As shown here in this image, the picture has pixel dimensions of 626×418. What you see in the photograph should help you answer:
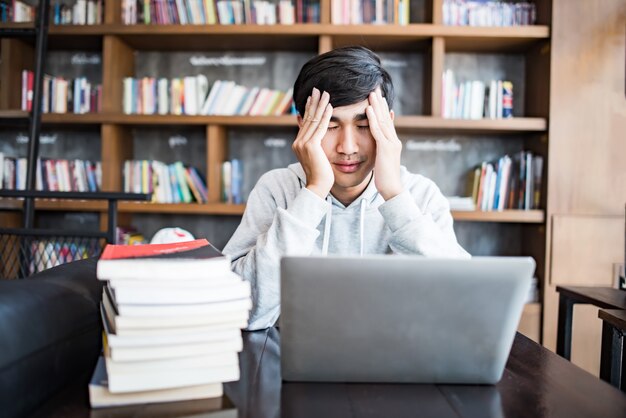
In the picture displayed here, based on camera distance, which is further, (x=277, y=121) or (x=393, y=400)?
(x=277, y=121)

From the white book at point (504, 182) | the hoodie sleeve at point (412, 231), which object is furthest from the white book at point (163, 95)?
the hoodie sleeve at point (412, 231)

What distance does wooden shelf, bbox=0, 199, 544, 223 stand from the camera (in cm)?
281

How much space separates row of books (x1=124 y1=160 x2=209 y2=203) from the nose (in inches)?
68.9

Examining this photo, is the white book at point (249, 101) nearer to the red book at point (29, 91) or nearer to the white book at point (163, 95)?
the white book at point (163, 95)

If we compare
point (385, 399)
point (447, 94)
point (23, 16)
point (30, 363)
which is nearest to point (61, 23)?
point (23, 16)

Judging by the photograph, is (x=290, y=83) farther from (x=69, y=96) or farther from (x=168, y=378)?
(x=168, y=378)

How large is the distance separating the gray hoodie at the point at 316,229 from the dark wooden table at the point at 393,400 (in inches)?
10.6

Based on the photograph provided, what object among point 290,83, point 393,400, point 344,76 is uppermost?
point 290,83

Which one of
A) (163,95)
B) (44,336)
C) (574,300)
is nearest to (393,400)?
(44,336)

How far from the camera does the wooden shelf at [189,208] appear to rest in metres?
2.81

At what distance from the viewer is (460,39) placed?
2.88 m

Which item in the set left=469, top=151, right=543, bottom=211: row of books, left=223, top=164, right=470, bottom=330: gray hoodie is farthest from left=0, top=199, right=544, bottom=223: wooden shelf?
left=223, top=164, right=470, bottom=330: gray hoodie

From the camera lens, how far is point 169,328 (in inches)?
26.2

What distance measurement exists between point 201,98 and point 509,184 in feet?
5.54
